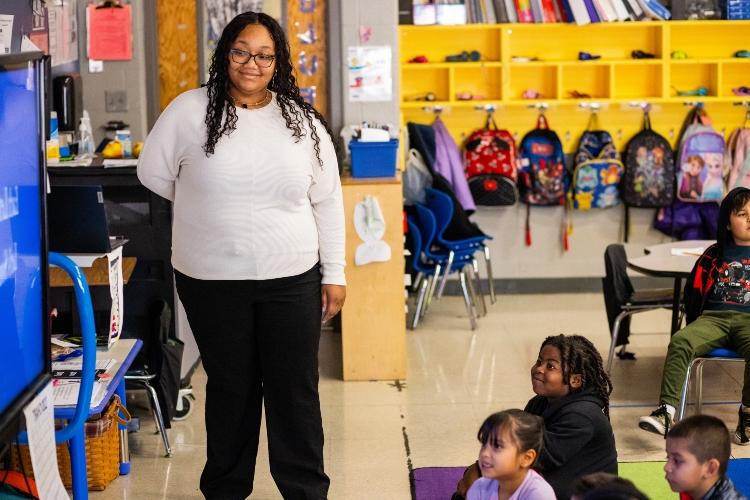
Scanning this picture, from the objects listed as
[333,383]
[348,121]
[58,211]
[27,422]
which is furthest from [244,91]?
[348,121]

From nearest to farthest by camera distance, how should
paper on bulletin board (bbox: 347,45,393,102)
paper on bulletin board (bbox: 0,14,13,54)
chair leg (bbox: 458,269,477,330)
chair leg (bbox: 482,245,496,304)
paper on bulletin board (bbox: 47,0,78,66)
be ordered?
paper on bulletin board (bbox: 0,14,13,54) < paper on bulletin board (bbox: 47,0,78,66) < paper on bulletin board (bbox: 347,45,393,102) < chair leg (bbox: 458,269,477,330) < chair leg (bbox: 482,245,496,304)

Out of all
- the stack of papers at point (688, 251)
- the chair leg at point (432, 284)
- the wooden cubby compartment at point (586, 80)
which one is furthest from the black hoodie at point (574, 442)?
the wooden cubby compartment at point (586, 80)

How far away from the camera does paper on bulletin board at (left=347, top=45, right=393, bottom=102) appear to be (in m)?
6.39

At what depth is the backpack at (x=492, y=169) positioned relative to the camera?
7523 millimetres

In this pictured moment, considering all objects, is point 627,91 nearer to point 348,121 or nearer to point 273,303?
point 348,121

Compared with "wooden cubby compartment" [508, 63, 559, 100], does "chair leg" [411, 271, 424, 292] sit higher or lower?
lower

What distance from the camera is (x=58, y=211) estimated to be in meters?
4.16

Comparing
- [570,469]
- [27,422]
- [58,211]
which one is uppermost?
[58,211]

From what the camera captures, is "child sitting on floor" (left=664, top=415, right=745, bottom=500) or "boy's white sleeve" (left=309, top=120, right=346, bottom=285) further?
"boy's white sleeve" (left=309, top=120, right=346, bottom=285)

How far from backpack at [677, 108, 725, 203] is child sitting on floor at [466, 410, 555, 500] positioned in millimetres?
4852

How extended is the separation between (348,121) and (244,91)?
119 inches

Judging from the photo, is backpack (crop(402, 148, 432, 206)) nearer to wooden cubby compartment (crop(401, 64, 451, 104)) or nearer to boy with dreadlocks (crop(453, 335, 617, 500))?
wooden cubby compartment (crop(401, 64, 451, 104))

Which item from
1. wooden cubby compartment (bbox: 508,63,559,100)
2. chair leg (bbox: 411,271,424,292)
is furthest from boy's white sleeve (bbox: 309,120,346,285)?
wooden cubby compartment (bbox: 508,63,559,100)

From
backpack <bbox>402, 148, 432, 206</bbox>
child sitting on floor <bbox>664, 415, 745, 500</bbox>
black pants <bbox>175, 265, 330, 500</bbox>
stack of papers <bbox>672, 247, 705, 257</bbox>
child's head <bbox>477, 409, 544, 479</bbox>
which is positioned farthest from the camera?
backpack <bbox>402, 148, 432, 206</bbox>
